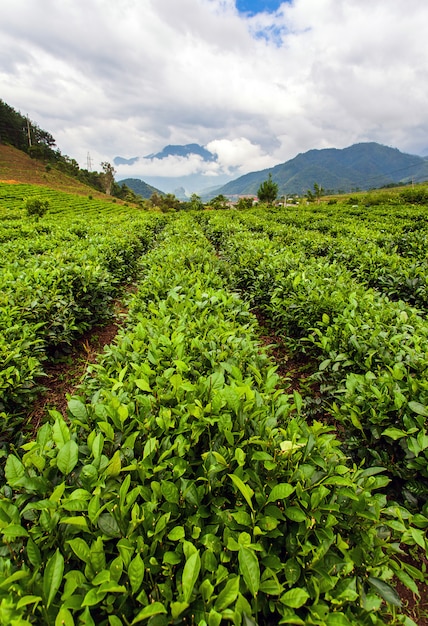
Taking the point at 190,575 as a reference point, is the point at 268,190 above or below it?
above

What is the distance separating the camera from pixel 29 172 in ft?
184

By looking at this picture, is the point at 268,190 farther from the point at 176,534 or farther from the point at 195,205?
the point at 176,534

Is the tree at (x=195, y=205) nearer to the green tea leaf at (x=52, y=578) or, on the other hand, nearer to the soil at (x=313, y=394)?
the soil at (x=313, y=394)

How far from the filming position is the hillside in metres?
52.6

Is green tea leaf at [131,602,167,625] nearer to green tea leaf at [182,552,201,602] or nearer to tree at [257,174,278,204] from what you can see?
green tea leaf at [182,552,201,602]

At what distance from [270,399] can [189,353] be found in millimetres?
749

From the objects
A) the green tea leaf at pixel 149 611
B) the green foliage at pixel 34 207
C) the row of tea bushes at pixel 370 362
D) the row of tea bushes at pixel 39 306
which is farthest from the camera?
the green foliage at pixel 34 207

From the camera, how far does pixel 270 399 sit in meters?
1.78

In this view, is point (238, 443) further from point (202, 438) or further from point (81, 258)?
point (81, 258)

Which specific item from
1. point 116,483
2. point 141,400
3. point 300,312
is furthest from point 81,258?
point 116,483

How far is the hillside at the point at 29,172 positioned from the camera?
2072 inches

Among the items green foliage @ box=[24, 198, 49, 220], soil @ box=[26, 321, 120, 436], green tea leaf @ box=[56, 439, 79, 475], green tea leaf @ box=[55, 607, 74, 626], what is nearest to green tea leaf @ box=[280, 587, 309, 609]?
green tea leaf @ box=[55, 607, 74, 626]

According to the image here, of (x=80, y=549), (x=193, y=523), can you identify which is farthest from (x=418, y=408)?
(x=80, y=549)

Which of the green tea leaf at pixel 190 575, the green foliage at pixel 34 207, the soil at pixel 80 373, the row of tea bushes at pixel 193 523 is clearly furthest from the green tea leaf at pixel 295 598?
the green foliage at pixel 34 207
